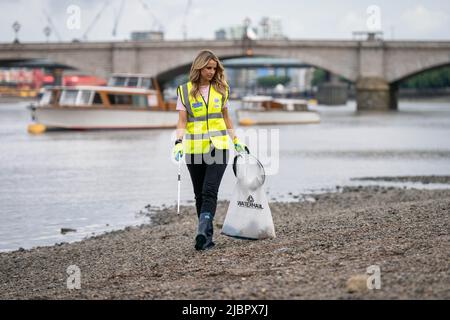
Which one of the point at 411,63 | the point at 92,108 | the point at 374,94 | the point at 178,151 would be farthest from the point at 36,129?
the point at 178,151

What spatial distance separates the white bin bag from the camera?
31.2 ft

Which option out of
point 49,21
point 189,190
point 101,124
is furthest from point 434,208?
point 49,21

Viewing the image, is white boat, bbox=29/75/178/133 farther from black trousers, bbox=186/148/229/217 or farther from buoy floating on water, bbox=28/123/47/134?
black trousers, bbox=186/148/229/217

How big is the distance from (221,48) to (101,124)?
2942 centimetres

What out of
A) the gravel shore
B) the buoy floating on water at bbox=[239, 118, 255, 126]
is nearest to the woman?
the gravel shore

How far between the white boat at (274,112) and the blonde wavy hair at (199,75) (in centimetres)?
5173

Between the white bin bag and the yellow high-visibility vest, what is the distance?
0.30 m

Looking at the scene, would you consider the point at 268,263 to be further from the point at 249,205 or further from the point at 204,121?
the point at 204,121

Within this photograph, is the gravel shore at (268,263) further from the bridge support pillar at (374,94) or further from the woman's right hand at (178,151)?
the bridge support pillar at (374,94)

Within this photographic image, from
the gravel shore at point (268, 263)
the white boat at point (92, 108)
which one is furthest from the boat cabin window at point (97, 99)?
the gravel shore at point (268, 263)

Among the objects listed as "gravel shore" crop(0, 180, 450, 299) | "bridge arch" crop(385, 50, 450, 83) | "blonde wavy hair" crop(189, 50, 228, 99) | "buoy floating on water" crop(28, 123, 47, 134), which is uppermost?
"bridge arch" crop(385, 50, 450, 83)

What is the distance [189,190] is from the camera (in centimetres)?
2227
